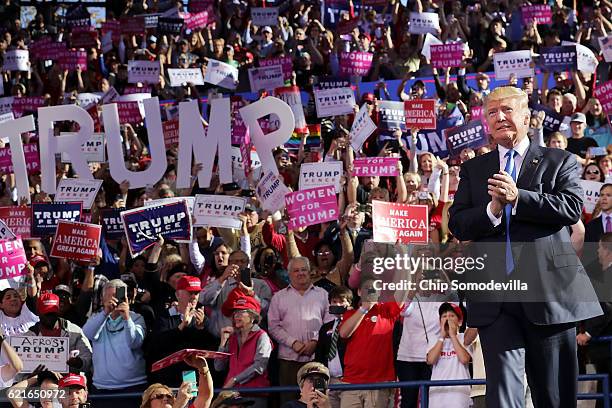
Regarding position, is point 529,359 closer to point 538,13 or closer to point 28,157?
point 28,157

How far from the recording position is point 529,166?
17.8ft

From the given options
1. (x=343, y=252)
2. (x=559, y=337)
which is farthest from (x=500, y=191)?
(x=343, y=252)

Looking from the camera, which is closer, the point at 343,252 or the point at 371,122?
the point at 343,252

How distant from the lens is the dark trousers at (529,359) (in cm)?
525

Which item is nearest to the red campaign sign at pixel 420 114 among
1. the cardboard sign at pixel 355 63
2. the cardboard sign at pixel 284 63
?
the cardboard sign at pixel 355 63

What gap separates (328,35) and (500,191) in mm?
12102

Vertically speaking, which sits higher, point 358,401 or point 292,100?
point 292,100

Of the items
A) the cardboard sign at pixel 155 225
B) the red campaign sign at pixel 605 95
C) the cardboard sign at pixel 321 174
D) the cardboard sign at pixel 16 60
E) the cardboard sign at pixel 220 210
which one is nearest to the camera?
the cardboard sign at pixel 155 225

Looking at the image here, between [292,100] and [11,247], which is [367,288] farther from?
[292,100]

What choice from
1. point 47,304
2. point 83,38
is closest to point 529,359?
point 47,304

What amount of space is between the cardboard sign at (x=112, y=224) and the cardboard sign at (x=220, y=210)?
931 mm

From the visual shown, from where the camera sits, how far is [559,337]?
5.31 m

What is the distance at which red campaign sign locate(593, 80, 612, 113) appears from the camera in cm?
1258

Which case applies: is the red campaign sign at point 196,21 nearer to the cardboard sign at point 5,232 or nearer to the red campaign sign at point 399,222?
the cardboard sign at point 5,232
